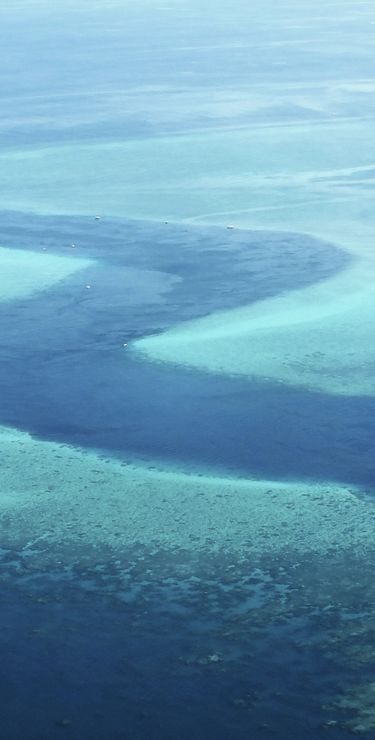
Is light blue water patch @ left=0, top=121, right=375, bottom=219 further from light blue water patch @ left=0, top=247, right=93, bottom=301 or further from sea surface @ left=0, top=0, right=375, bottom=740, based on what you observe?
light blue water patch @ left=0, top=247, right=93, bottom=301

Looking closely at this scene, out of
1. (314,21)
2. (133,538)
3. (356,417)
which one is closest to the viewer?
(133,538)

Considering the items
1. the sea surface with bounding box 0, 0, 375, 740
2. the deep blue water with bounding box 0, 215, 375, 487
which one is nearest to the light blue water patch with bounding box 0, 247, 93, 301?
the sea surface with bounding box 0, 0, 375, 740

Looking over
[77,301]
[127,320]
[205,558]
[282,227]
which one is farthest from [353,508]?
[282,227]

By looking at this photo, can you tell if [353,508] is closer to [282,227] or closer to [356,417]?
[356,417]

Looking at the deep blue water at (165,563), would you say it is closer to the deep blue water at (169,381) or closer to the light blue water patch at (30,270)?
the deep blue water at (169,381)

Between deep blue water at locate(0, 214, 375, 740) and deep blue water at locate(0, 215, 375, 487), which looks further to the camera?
deep blue water at locate(0, 215, 375, 487)

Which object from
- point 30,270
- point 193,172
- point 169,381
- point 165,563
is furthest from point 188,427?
point 193,172

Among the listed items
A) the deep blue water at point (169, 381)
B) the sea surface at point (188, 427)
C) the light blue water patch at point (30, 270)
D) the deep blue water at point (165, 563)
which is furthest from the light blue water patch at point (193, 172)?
the deep blue water at point (165, 563)

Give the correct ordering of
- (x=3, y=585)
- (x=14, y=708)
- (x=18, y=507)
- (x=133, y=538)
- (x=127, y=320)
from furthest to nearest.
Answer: (x=127, y=320) → (x=18, y=507) → (x=133, y=538) → (x=3, y=585) → (x=14, y=708)
